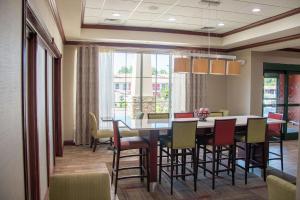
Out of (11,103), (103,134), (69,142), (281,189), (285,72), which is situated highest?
(285,72)

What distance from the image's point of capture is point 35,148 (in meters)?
2.87

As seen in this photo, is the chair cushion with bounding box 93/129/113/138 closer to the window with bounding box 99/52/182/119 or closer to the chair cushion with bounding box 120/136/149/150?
the window with bounding box 99/52/182/119

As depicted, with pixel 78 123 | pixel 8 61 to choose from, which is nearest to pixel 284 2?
pixel 8 61

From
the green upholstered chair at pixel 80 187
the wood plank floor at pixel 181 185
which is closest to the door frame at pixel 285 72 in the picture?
the wood plank floor at pixel 181 185

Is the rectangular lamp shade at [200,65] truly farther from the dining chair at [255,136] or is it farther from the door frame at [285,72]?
the door frame at [285,72]

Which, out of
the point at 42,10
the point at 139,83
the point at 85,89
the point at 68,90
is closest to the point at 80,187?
the point at 42,10

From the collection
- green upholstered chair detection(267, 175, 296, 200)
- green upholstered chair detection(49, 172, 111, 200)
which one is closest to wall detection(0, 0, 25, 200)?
green upholstered chair detection(49, 172, 111, 200)

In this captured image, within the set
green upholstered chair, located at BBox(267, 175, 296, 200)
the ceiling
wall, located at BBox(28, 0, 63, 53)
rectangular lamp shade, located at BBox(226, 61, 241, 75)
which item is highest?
the ceiling

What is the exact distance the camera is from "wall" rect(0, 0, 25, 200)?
1375mm

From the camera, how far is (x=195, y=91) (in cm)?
763

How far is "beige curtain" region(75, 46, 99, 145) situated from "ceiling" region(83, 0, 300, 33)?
1.06 m

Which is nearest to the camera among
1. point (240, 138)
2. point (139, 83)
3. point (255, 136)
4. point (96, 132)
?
point (255, 136)

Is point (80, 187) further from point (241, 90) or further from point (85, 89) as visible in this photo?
point (241, 90)

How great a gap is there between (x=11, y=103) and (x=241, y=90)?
6761 mm
